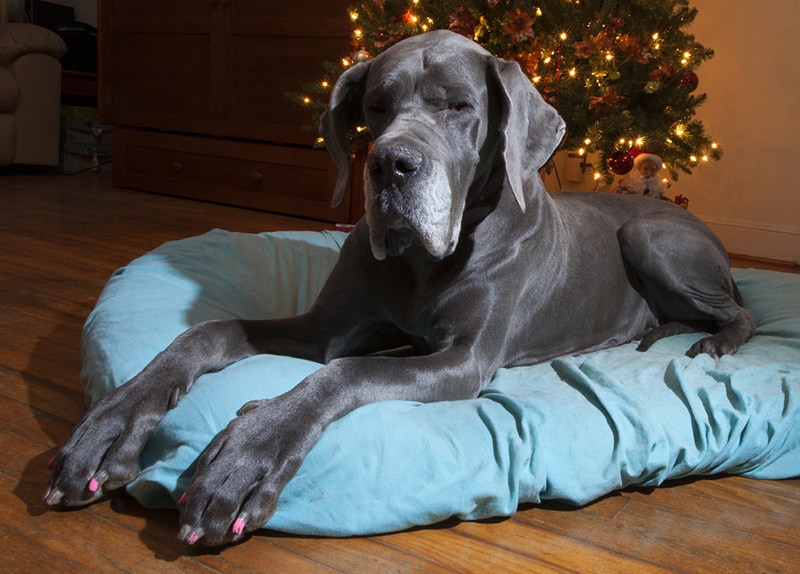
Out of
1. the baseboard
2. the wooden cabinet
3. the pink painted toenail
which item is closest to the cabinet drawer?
the wooden cabinet

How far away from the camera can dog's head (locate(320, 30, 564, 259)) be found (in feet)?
5.46

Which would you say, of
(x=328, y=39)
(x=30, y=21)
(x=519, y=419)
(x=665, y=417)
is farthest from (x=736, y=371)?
(x=30, y=21)

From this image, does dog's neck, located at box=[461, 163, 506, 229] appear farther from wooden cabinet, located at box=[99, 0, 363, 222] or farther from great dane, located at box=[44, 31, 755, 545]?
wooden cabinet, located at box=[99, 0, 363, 222]

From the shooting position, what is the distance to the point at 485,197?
2012 millimetres

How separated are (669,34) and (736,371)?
2.26 m

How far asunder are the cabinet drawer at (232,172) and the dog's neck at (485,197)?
2944mm

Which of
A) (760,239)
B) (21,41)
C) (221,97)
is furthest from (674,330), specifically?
(21,41)

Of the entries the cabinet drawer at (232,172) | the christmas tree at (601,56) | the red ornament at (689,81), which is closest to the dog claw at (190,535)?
the christmas tree at (601,56)

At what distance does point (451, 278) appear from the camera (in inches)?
75.9

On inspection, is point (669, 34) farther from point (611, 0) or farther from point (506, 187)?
point (506, 187)

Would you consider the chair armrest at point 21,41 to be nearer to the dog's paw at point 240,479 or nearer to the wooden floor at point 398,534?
the wooden floor at point 398,534

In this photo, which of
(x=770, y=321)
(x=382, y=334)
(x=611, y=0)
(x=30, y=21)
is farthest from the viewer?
(x=30, y=21)

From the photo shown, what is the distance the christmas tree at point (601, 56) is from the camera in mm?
3633

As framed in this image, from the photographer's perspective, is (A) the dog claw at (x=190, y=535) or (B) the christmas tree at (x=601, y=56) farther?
(B) the christmas tree at (x=601, y=56)
